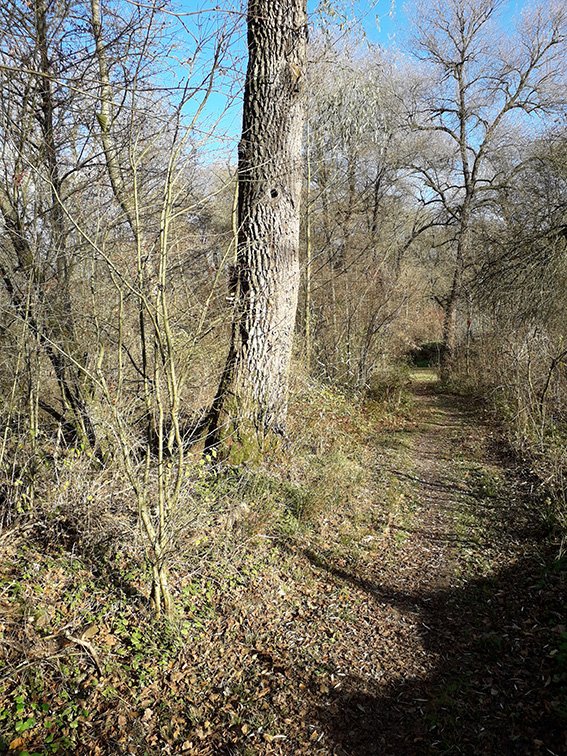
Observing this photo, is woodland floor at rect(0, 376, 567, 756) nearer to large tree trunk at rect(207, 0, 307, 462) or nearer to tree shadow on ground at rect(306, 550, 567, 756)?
tree shadow on ground at rect(306, 550, 567, 756)

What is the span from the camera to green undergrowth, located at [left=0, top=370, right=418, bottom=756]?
2.39 m

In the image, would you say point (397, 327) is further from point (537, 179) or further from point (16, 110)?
point (16, 110)

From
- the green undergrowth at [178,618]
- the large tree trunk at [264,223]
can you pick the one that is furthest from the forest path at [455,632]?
the large tree trunk at [264,223]

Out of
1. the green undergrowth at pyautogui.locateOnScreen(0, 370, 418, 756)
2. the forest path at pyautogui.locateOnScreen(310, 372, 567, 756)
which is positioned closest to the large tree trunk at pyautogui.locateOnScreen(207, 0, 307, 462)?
the green undergrowth at pyautogui.locateOnScreen(0, 370, 418, 756)

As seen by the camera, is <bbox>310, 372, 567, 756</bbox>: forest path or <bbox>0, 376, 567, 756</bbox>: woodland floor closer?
<bbox>0, 376, 567, 756</bbox>: woodland floor

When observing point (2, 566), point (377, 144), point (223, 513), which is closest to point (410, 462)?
point (223, 513)

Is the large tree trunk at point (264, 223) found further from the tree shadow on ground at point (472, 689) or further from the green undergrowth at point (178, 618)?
the tree shadow on ground at point (472, 689)

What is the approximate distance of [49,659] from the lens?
2486 millimetres

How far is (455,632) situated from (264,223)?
422 centimetres

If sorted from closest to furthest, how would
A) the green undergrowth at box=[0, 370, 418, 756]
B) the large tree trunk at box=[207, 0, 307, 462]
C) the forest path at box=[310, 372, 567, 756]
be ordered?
the green undergrowth at box=[0, 370, 418, 756] → the forest path at box=[310, 372, 567, 756] → the large tree trunk at box=[207, 0, 307, 462]

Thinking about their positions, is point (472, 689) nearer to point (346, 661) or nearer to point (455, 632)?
point (455, 632)

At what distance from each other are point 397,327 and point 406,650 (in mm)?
9216

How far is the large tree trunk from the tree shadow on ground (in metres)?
2.34

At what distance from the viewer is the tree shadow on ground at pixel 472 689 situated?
8.12ft
